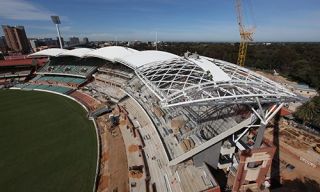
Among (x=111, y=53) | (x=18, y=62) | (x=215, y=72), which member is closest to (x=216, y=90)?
(x=215, y=72)

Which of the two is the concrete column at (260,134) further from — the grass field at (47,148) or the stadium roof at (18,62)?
the stadium roof at (18,62)

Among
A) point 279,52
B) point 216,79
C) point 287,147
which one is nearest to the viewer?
point 216,79

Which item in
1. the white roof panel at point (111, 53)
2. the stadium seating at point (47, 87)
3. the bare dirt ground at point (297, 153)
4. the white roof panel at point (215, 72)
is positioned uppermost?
the white roof panel at point (215, 72)

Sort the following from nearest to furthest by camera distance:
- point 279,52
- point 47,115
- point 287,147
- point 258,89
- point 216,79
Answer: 1. point 258,89
2. point 216,79
3. point 287,147
4. point 47,115
5. point 279,52

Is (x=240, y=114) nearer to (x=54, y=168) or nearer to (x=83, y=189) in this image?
(x=83, y=189)

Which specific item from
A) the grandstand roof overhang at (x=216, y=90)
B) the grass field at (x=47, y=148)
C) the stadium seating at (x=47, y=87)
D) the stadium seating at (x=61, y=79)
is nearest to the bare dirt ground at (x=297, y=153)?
the grandstand roof overhang at (x=216, y=90)

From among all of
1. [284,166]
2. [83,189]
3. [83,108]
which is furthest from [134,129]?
[284,166]

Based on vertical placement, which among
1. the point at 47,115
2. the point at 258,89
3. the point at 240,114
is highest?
the point at 258,89
